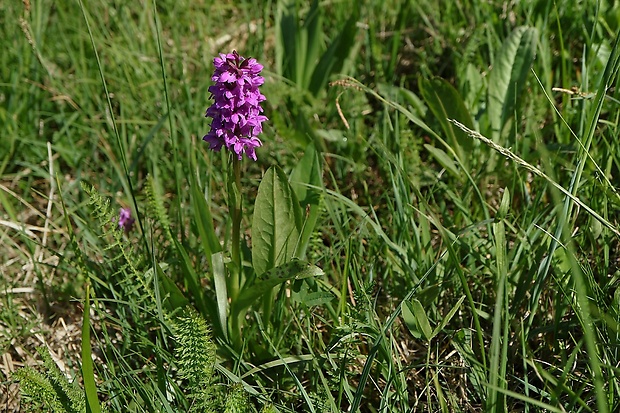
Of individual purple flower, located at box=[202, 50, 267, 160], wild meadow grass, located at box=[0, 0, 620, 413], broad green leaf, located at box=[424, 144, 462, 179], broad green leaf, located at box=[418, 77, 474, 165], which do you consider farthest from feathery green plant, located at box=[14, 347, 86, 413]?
broad green leaf, located at box=[418, 77, 474, 165]

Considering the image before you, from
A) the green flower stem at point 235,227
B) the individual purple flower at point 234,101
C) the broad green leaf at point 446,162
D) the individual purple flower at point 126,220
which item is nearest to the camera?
the individual purple flower at point 234,101

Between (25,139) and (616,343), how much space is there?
2.35 meters

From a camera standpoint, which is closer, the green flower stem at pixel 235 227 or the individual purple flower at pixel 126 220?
the green flower stem at pixel 235 227

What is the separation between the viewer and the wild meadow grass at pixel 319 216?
1.78 metres

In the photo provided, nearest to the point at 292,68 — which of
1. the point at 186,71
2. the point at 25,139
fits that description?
the point at 186,71

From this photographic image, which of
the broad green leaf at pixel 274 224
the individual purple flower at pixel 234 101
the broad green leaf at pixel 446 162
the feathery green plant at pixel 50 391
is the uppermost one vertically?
the individual purple flower at pixel 234 101

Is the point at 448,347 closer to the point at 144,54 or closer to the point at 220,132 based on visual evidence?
the point at 220,132

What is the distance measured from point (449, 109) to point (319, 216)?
664 mm

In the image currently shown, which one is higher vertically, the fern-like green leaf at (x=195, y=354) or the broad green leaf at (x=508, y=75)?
the broad green leaf at (x=508, y=75)

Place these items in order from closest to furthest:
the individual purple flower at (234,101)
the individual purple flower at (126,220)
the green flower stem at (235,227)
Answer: the individual purple flower at (234,101), the green flower stem at (235,227), the individual purple flower at (126,220)

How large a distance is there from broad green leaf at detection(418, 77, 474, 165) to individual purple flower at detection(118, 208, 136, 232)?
1.19 meters

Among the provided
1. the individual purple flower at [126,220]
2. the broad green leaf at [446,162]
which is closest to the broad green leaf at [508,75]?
the broad green leaf at [446,162]

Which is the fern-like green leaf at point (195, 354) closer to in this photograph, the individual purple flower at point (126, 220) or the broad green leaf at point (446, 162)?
the individual purple flower at point (126, 220)

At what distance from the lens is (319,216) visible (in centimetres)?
230
